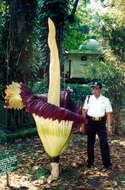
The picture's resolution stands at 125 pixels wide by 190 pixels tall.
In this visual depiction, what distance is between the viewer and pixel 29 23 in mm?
5488

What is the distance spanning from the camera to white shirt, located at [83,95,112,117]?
3.23m

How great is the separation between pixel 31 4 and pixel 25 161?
3.58 metres

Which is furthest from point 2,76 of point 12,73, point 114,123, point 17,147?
point 114,123

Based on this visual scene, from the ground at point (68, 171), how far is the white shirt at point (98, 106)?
772 millimetres

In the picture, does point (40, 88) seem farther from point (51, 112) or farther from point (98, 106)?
point (51, 112)

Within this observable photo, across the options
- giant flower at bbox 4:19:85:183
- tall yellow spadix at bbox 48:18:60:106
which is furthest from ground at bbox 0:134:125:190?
tall yellow spadix at bbox 48:18:60:106

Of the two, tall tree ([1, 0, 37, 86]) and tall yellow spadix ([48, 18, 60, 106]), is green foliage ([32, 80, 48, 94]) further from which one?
tall yellow spadix ([48, 18, 60, 106])

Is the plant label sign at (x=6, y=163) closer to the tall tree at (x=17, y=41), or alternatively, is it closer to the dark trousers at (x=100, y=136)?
the dark trousers at (x=100, y=136)

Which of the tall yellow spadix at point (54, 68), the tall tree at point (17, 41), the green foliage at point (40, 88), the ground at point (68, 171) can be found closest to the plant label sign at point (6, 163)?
the ground at point (68, 171)

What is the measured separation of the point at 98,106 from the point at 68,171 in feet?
3.15

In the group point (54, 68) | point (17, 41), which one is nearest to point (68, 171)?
point (54, 68)

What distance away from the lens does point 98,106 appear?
322 cm

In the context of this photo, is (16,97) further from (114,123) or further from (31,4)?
(31,4)

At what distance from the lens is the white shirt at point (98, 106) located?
3.23m
